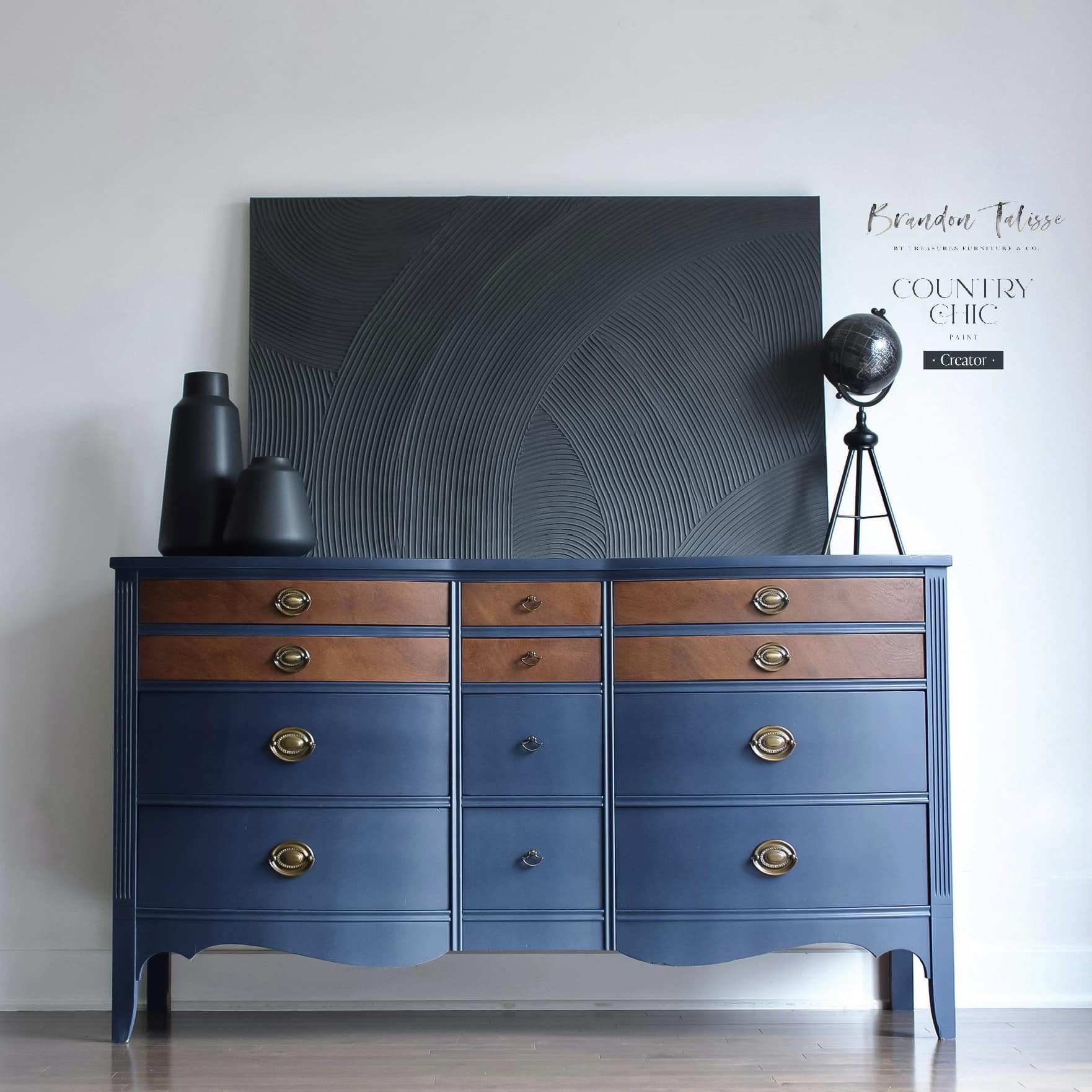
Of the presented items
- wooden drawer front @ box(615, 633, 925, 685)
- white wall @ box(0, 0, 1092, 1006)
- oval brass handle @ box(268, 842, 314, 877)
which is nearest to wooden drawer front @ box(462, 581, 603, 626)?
wooden drawer front @ box(615, 633, 925, 685)

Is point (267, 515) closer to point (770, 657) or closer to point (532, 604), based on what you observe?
point (532, 604)

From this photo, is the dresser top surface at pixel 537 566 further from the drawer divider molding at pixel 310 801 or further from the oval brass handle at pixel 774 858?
the oval brass handle at pixel 774 858

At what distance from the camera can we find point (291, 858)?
1.98 metres

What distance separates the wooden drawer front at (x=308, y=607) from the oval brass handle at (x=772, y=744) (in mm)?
757

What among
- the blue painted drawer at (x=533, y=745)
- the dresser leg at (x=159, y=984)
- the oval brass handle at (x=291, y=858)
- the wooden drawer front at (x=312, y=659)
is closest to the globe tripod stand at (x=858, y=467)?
the blue painted drawer at (x=533, y=745)

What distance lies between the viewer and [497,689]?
2.02m

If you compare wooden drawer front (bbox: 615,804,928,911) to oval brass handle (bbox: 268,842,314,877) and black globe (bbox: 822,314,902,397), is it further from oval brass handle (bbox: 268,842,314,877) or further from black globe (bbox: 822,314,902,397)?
black globe (bbox: 822,314,902,397)

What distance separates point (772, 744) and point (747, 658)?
7.3 inches

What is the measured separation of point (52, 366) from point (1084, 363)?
2.69 metres

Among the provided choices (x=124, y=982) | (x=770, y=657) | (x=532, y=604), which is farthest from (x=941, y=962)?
(x=124, y=982)

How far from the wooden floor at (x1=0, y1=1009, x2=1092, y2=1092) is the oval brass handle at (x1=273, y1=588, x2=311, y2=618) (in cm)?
93

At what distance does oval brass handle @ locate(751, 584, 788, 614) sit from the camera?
79.1 inches

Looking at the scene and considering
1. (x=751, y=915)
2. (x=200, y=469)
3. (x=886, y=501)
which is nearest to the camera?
(x=751, y=915)

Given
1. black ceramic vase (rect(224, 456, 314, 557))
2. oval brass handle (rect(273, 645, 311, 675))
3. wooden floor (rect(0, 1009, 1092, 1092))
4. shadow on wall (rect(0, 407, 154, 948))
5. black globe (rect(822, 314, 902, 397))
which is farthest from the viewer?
shadow on wall (rect(0, 407, 154, 948))
